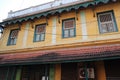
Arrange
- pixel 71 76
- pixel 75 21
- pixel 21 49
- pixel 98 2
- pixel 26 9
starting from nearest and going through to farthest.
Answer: pixel 71 76 < pixel 98 2 < pixel 75 21 < pixel 21 49 < pixel 26 9

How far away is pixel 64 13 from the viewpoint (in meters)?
10.6

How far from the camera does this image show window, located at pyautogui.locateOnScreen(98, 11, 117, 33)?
8952 millimetres

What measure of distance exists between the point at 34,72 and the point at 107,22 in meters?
7.06

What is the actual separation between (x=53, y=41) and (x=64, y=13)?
2692mm

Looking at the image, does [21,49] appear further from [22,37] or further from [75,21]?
[75,21]

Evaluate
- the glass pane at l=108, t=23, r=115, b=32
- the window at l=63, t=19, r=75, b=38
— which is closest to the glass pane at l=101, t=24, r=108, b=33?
the glass pane at l=108, t=23, r=115, b=32

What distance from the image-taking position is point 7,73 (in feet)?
33.2

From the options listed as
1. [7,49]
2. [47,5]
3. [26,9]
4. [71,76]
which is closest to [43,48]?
[71,76]

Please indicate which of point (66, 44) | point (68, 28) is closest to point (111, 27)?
point (68, 28)

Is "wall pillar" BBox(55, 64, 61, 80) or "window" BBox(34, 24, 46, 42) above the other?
"window" BBox(34, 24, 46, 42)

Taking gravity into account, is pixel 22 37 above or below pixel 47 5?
below

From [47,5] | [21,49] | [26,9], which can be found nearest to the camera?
[21,49]

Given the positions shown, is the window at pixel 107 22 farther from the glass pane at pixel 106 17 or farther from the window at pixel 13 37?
the window at pixel 13 37

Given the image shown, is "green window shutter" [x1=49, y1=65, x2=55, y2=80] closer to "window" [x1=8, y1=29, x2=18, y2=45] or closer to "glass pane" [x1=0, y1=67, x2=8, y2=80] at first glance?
"glass pane" [x1=0, y1=67, x2=8, y2=80]
